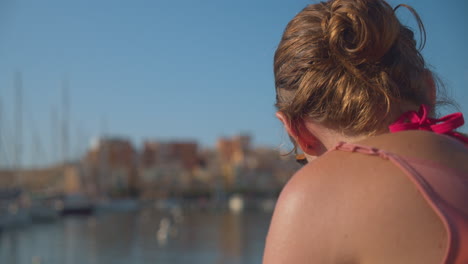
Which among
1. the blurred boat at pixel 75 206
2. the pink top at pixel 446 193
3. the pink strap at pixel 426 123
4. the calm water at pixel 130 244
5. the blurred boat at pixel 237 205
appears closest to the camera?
the pink top at pixel 446 193

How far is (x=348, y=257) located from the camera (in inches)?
20.5

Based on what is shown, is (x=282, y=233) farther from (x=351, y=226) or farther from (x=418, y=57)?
(x=418, y=57)

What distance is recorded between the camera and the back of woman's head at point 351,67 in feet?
2.03

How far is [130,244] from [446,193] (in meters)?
21.9

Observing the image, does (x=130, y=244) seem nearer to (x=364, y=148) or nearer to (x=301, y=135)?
(x=301, y=135)

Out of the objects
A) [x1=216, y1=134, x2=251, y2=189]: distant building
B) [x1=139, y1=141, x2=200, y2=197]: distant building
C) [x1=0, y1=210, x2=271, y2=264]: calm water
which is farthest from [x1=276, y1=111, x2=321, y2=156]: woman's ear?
[x1=139, y1=141, x2=200, y2=197]: distant building

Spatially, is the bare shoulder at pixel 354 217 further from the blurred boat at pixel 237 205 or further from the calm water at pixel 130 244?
the blurred boat at pixel 237 205

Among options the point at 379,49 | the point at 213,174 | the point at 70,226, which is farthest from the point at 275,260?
the point at 213,174

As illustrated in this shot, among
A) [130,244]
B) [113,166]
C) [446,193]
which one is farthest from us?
[113,166]

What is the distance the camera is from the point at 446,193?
50 centimetres

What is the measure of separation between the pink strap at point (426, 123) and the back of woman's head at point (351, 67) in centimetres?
2

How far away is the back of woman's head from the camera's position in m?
0.62

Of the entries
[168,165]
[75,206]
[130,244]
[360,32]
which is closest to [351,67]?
[360,32]

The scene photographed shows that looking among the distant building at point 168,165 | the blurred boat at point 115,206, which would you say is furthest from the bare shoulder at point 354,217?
the distant building at point 168,165
